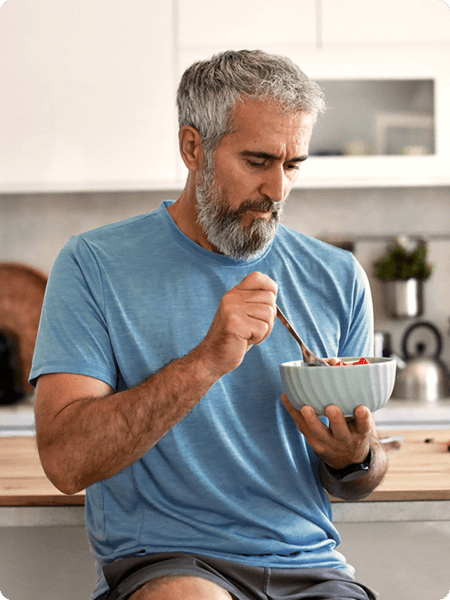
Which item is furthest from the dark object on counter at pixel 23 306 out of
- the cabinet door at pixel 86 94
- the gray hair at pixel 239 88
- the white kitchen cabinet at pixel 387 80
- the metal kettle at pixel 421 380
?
the gray hair at pixel 239 88

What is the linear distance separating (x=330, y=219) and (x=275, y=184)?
2.01 m

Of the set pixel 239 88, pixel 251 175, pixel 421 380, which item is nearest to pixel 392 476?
pixel 251 175

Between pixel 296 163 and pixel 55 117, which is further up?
pixel 55 117

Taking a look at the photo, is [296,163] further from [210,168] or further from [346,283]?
[346,283]

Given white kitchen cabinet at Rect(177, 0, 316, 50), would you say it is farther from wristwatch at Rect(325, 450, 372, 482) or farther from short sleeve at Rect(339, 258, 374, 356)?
wristwatch at Rect(325, 450, 372, 482)

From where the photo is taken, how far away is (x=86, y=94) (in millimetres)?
2488

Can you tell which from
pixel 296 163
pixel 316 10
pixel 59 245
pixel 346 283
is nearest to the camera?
pixel 296 163

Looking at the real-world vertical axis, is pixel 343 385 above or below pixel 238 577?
above

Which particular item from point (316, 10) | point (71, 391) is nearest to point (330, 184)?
point (316, 10)

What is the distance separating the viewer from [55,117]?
98.4 inches

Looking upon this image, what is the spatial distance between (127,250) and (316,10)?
180 centimetres

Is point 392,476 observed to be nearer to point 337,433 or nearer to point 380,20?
point 337,433

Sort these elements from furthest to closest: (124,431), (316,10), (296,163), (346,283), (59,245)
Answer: (59,245), (316,10), (346,283), (296,163), (124,431)

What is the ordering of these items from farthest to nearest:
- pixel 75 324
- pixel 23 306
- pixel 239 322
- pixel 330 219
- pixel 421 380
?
pixel 330 219 → pixel 23 306 → pixel 421 380 → pixel 75 324 → pixel 239 322
